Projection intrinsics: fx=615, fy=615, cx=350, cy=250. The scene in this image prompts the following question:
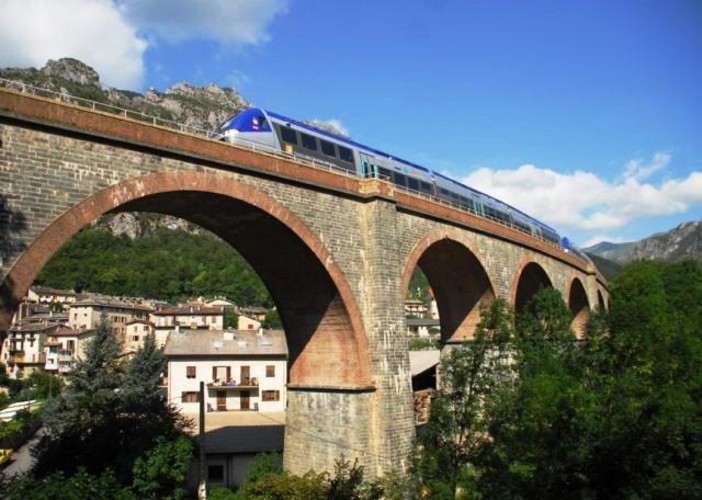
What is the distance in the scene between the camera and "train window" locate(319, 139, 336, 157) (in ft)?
68.8

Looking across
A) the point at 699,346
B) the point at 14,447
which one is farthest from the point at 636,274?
the point at 14,447

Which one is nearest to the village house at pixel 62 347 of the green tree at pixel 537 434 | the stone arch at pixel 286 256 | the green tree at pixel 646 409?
the stone arch at pixel 286 256

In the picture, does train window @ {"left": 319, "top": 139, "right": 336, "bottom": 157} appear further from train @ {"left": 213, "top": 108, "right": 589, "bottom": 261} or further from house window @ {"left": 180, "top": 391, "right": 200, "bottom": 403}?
Result: house window @ {"left": 180, "top": 391, "right": 200, "bottom": 403}

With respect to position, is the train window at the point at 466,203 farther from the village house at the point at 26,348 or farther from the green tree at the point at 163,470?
the village house at the point at 26,348

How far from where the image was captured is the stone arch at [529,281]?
102 ft

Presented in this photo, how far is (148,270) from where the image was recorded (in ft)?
359

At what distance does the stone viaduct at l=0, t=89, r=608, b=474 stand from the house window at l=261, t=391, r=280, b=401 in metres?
21.9

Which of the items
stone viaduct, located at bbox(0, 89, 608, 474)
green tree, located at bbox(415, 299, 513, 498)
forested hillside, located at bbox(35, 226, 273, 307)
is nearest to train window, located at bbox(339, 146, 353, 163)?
stone viaduct, located at bbox(0, 89, 608, 474)

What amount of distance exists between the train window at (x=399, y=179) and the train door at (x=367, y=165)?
1.40m

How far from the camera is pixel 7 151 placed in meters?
12.3

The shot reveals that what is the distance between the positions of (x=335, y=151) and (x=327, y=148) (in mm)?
393

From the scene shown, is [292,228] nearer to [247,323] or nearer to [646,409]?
[646,409]

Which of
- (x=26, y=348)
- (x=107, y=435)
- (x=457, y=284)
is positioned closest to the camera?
(x=107, y=435)

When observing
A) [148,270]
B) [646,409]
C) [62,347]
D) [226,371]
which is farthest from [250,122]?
[148,270]
